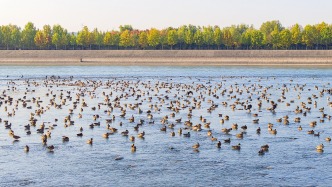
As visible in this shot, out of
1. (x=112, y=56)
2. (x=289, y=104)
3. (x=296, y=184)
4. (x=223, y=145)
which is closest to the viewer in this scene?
(x=296, y=184)


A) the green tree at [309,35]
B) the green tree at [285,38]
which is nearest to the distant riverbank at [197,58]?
the green tree at [285,38]

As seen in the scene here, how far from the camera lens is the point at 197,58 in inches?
7303

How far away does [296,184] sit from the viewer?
3262 cm

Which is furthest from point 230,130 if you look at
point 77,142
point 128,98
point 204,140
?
point 128,98

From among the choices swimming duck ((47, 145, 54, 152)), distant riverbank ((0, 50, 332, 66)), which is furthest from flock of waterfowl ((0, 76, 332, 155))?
distant riverbank ((0, 50, 332, 66))

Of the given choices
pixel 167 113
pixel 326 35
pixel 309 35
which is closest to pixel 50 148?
pixel 167 113

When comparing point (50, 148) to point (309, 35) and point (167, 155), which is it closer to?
point (167, 155)

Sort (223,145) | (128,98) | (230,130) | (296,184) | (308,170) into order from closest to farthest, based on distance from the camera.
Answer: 1. (296,184)
2. (308,170)
3. (223,145)
4. (230,130)
5. (128,98)

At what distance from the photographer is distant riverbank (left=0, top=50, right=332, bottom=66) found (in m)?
173

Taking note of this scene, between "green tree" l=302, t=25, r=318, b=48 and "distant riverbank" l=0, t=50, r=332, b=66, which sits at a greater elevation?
"green tree" l=302, t=25, r=318, b=48

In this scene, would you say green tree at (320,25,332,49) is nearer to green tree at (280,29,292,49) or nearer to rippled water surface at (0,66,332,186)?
green tree at (280,29,292,49)

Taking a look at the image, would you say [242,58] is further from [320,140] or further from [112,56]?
[320,140]

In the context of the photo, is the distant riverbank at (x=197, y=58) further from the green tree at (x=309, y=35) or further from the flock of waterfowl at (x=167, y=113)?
the flock of waterfowl at (x=167, y=113)

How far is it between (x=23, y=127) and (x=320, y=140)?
73.7ft
